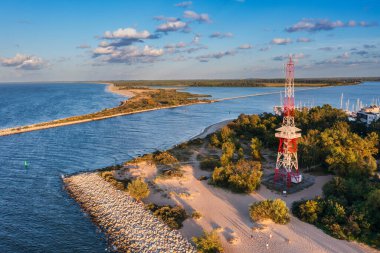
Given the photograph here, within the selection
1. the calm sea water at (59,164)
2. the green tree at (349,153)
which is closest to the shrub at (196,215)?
the calm sea water at (59,164)

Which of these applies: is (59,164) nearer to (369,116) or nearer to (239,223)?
(239,223)

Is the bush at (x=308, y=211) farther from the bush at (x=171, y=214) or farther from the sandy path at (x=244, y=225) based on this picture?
the bush at (x=171, y=214)


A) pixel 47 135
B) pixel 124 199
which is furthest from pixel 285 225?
pixel 47 135

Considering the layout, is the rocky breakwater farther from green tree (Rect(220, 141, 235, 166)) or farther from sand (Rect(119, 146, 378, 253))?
green tree (Rect(220, 141, 235, 166))

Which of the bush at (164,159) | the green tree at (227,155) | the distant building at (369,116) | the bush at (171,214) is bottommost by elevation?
the bush at (171,214)

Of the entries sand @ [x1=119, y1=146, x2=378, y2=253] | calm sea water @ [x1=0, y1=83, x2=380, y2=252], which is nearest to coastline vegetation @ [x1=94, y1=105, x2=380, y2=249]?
sand @ [x1=119, y1=146, x2=378, y2=253]

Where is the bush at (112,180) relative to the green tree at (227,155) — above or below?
below
